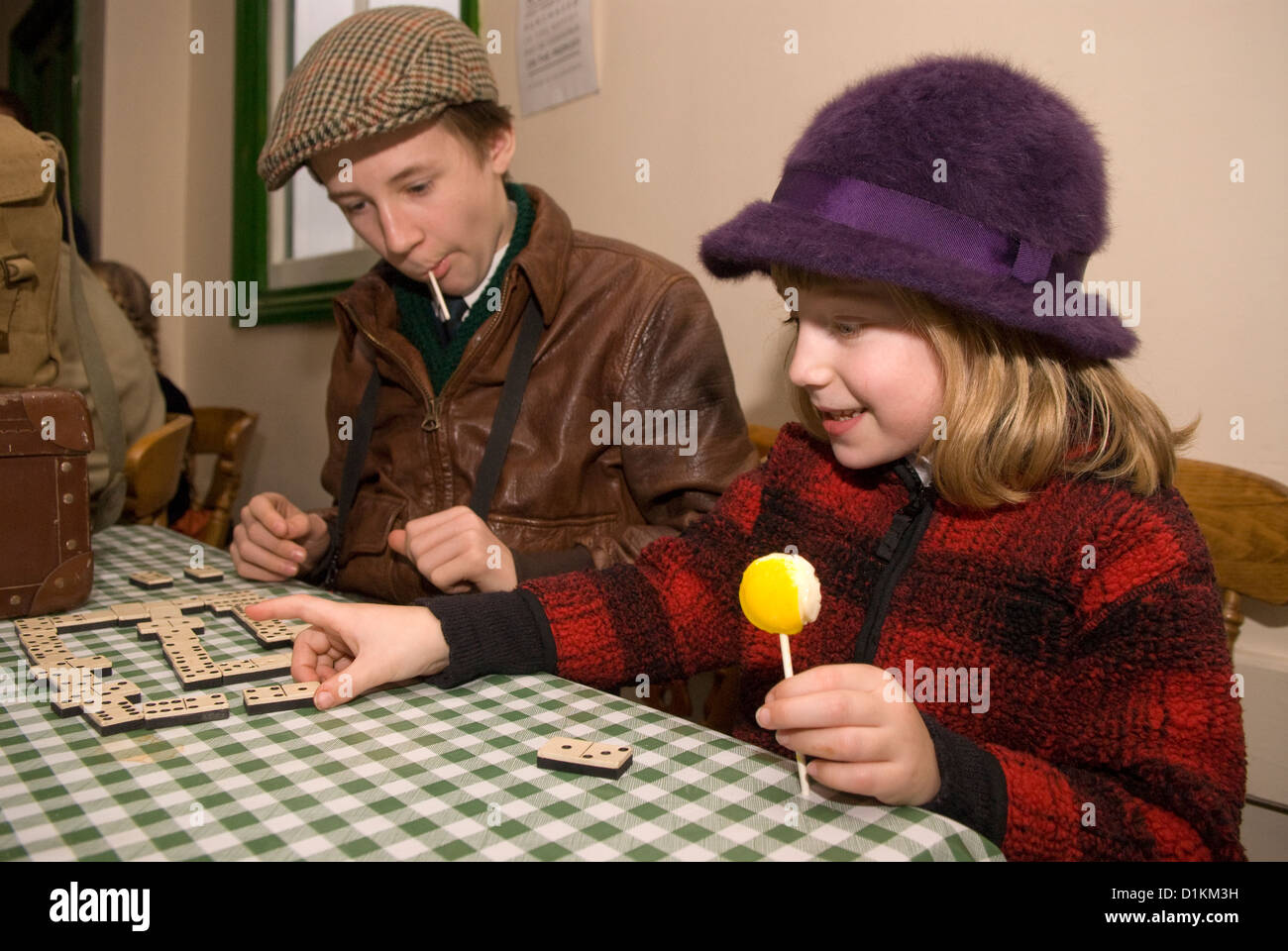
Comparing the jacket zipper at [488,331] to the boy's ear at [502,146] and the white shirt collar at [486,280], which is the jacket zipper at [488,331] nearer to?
the white shirt collar at [486,280]

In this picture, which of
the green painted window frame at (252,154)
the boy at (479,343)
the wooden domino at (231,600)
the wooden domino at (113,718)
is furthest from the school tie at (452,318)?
the green painted window frame at (252,154)

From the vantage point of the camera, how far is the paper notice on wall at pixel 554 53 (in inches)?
72.4

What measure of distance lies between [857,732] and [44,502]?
934 mm

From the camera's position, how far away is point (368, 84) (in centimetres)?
125

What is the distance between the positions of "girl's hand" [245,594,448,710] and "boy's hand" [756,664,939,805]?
336 mm

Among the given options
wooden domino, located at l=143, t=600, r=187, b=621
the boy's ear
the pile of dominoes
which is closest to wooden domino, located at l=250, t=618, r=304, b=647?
the pile of dominoes

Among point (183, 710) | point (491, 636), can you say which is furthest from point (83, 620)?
point (491, 636)

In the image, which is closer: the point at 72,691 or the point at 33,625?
the point at 72,691

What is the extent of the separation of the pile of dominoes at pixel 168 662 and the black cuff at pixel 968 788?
1.64ft

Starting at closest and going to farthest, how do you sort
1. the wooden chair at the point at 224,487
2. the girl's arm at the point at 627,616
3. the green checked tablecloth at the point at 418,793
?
the green checked tablecloth at the point at 418,793, the girl's arm at the point at 627,616, the wooden chair at the point at 224,487

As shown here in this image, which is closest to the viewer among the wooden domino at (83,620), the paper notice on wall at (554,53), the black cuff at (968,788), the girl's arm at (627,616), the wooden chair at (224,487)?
the black cuff at (968,788)

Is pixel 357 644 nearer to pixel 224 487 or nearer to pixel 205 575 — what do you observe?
pixel 205 575

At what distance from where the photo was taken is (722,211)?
5.29 ft
